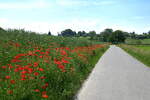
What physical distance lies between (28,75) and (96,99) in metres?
2.03

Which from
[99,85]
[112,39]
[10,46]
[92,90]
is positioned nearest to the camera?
[92,90]

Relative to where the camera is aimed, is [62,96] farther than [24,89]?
Yes

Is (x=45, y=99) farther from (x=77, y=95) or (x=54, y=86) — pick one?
(x=77, y=95)

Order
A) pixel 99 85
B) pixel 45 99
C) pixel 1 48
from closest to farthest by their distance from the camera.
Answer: pixel 45 99 < pixel 99 85 < pixel 1 48

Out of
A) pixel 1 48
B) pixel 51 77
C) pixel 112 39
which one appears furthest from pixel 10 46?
pixel 112 39

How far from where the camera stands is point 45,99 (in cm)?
466

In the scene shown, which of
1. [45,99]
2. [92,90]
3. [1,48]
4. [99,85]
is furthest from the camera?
[1,48]

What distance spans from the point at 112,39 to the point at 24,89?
13298 cm

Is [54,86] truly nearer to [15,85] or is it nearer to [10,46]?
[15,85]

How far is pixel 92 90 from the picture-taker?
22.5 ft

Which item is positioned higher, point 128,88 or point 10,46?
point 10,46

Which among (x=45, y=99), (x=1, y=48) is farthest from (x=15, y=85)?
(x=1, y=48)

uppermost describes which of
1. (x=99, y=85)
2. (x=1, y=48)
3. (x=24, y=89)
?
(x=1, y=48)

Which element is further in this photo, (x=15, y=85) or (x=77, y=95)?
(x=77, y=95)
